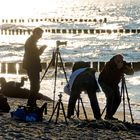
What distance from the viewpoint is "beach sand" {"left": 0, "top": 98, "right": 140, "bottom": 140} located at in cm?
911

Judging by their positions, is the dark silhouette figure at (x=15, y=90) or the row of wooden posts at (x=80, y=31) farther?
the row of wooden posts at (x=80, y=31)

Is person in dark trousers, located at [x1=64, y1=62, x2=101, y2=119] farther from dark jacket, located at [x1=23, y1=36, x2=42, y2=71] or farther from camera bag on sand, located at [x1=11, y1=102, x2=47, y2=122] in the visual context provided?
camera bag on sand, located at [x1=11, y1=102, x2=47, y2=122]

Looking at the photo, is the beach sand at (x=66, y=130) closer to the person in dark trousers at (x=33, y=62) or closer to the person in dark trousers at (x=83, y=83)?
the person in dark trousers at (x=83, y=83)

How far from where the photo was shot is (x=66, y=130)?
9891 millimetres

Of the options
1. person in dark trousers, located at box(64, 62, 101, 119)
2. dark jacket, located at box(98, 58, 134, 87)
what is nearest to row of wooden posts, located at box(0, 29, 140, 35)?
dark jacket, located at box(98, 58, 134, 87)

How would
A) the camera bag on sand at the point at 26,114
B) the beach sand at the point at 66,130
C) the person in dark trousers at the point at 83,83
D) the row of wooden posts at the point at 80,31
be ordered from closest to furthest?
the beach sand at the point at 66,130 < the camera bag on sand at the point at 26,114 < the person in dark trousers at the point at 83,83 < the row of wooden posts at the point at 80,31

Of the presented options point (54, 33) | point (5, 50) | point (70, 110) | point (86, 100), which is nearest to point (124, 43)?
point (5, 50)

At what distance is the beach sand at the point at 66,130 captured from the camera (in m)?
9.11

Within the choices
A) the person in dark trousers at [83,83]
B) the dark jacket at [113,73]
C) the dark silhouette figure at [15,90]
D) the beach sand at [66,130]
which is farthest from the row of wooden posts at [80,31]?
the beach sand at [66,130]

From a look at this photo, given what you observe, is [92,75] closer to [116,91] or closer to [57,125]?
[116,91]

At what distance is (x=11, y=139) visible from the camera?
8.52 metres

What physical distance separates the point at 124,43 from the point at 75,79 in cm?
4110

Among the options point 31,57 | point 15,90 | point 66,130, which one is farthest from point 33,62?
point 15,90

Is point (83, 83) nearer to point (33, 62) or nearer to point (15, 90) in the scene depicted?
point (33, 62)
